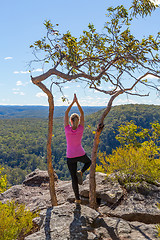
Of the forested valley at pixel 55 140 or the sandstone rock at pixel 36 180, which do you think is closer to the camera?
the sandstone rock at pixel 36 180

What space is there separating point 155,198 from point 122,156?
1374 mm

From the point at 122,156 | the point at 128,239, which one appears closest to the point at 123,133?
the point at 122,156

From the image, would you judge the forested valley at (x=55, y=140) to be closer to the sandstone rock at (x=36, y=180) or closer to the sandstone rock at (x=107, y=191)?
the sandstone rock at (x=36, y=180)

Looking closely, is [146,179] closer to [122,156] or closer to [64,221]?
[122,156]

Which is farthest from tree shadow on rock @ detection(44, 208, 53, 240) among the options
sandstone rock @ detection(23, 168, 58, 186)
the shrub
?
sandstone rock @ detection(23, 168, 58, 186)

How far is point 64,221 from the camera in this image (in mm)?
3768

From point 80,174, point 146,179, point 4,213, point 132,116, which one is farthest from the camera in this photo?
point 132,116

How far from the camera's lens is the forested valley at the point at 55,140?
9588 cm

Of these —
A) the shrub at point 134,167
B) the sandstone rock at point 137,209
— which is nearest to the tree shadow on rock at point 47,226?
the sandstone rock at point 137,209

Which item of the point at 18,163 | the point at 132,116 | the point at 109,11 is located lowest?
the point at 18,163

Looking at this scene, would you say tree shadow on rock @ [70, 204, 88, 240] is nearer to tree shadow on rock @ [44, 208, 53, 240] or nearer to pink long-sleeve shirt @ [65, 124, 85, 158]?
tree shadow on rock @ [44, 208, 53, 240]

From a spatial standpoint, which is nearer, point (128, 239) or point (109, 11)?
point (128, 239)

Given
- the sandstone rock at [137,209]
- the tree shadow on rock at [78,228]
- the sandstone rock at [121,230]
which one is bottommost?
the sandstone rock at [137,209]

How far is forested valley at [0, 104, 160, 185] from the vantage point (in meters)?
95.9
